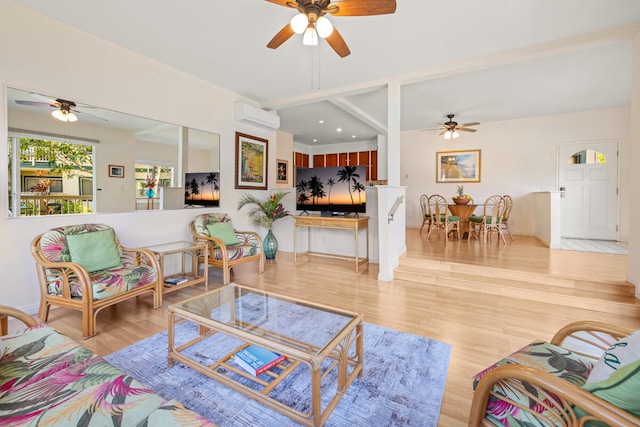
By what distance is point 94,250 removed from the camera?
2.67 m

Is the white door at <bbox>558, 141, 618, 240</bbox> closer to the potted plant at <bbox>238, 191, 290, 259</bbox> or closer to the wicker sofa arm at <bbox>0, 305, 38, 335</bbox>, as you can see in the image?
the potted plant at <bbox>238, 191, 290, 259</bbox>

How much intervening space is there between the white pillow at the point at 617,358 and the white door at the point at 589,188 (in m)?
6.42

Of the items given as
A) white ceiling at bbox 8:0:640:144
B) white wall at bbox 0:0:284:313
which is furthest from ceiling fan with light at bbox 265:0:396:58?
white wall at bbox 0:0:284:313

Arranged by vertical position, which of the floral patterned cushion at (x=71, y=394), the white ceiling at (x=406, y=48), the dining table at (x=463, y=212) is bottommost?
the floral patterned cushion at (x=71, y=394)

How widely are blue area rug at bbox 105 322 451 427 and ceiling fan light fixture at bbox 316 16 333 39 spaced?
2.51 metres

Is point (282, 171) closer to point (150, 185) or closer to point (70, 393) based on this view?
point (150, 185)

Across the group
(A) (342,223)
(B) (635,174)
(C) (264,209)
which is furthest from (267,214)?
(B) (635,174)

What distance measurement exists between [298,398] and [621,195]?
23.1 ft

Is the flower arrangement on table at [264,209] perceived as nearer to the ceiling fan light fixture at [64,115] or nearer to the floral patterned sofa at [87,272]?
the floral patterned sofa at [87,272]

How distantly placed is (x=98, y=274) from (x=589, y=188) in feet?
26.4

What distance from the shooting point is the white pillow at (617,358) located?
859 millimetres

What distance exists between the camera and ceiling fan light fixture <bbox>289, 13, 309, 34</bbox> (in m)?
2.26

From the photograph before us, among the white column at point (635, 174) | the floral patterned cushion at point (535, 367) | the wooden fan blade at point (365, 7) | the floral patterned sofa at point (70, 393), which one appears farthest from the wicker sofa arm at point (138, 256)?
the white column at point (635, 174)

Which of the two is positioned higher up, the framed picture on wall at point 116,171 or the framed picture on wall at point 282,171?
the framed picture on wall at point 282,171
